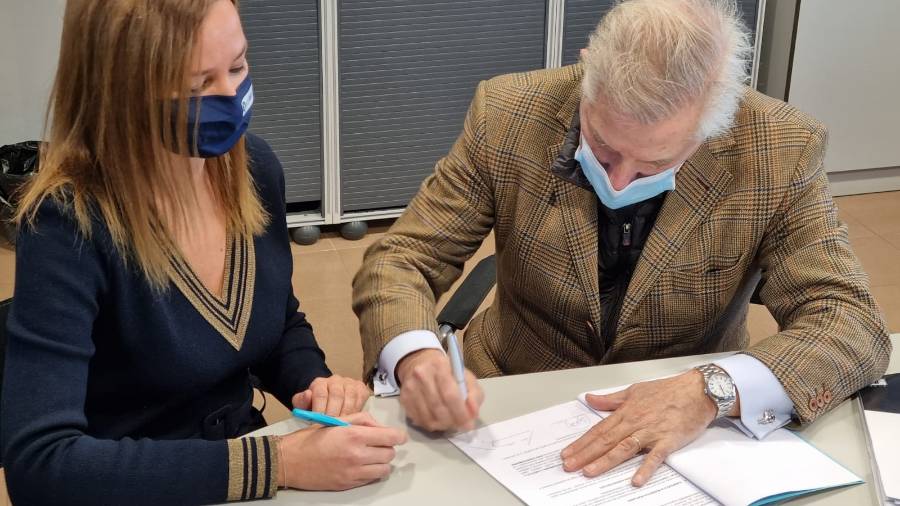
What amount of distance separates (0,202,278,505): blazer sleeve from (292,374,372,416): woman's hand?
7.1 inches

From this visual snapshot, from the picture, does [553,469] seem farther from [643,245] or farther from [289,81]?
[289,81]

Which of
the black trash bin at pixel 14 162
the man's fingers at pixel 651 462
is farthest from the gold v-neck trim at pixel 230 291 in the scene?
the black trash bin at pixel 14 162

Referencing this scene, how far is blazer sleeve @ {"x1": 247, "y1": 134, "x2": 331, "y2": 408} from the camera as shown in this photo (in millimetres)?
1770

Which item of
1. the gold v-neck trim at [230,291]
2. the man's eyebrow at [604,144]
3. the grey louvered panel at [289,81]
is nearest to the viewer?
the gold v-neck trim at [230,291]

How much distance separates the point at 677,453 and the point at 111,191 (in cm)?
89

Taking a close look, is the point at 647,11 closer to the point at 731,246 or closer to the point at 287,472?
the point at 731,246

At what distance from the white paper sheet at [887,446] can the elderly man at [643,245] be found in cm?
7

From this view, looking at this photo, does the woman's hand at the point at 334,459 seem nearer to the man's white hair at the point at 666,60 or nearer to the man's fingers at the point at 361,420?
the man's fingers at the point at 361,420

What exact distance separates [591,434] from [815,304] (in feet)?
1.60

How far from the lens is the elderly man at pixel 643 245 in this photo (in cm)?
154

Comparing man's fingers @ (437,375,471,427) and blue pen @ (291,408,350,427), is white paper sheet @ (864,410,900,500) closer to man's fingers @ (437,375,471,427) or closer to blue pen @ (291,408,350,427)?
man's fingers @ (437,375,471,427)

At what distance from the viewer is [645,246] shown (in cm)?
180

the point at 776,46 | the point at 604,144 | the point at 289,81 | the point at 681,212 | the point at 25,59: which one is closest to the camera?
the point at 604,144

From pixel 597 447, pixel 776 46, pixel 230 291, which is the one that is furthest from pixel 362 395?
pixel 776 46
